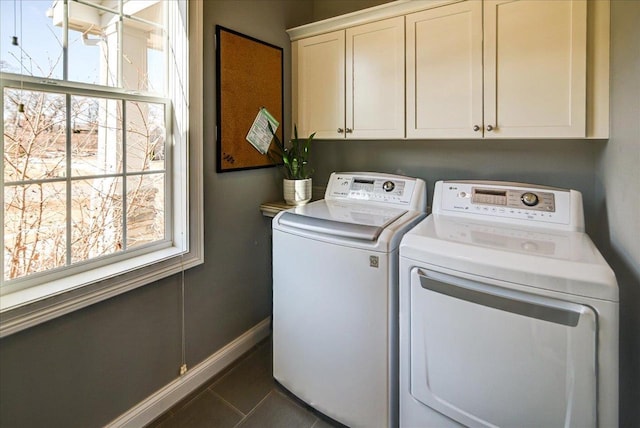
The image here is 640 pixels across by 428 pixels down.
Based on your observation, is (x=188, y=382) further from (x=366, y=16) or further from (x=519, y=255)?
(x=366, y=16)

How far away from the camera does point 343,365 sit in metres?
1.58

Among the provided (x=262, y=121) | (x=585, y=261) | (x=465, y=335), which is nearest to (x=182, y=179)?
(x=262, y=121)

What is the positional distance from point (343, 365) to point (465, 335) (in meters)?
0.59

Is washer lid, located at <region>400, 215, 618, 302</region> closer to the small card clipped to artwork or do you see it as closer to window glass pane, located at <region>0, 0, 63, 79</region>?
the small card clipped to artwork

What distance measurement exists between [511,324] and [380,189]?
1.04 meters

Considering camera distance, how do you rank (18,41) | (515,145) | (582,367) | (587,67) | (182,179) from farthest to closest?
(515,145) < (182,179) < (587,67) < (18,41) < (582,367)

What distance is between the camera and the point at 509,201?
165 centimetres

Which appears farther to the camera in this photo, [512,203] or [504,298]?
[512,203]

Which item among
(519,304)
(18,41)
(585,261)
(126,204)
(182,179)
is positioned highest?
(18,41)

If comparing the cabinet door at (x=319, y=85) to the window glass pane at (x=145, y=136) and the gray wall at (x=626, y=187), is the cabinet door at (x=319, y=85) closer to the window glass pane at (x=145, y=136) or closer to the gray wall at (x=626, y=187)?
the window glass pane at (x=145, y=136)

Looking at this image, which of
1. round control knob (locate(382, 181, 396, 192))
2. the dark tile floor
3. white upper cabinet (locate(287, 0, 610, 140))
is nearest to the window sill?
the dark tile floor

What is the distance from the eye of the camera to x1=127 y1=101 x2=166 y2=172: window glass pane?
1.63 metres

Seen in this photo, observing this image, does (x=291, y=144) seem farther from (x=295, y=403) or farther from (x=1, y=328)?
(x=1, y=328)

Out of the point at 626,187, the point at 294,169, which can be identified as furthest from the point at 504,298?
the point at 294,169
